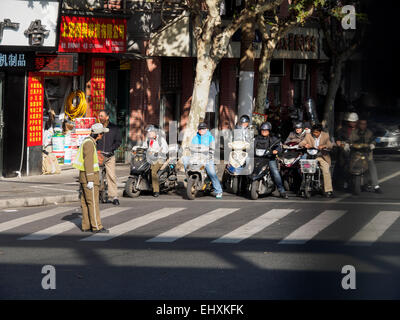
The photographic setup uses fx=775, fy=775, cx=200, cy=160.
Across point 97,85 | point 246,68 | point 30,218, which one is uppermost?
point 246,68

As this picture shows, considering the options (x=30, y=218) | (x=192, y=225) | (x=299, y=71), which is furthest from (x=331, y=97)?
(x=299, y=71)

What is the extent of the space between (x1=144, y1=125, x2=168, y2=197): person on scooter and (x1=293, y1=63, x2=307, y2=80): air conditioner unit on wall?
47.3ft

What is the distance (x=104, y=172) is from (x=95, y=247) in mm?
5236

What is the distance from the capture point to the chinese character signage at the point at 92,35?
20.4 m

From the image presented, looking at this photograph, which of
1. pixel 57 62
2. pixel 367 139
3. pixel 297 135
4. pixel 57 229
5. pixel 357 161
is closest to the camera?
pixel 367 139

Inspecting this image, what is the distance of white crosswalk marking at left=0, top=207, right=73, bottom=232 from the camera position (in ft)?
41.5

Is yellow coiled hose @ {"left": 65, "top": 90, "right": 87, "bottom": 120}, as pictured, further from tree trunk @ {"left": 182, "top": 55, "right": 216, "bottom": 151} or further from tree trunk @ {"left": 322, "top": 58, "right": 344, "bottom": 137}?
tree trunk @ {"left": 322, "top": 58, "right": 344, "bottom": 137}

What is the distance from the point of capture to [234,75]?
2691 centimetres

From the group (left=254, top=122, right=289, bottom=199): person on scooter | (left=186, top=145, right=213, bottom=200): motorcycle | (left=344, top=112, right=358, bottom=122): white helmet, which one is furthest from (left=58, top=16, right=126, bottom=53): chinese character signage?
(left=344, top=112, right=358, bottom=122): white helmet

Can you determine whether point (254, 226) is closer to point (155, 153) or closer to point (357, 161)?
point (155, 153)

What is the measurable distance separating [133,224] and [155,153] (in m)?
3.91

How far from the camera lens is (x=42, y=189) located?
16938 millimetres

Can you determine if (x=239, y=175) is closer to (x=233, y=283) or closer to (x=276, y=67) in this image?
(x=233, y=283)
